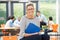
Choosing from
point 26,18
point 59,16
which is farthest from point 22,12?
point 26,18

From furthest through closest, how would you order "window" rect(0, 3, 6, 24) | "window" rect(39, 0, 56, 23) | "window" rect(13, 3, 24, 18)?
1. "window" rect(13, 3, 24, 18)
2. "window" rect(0, 3, 6, 24)
3. "window" rect(39, 0, 56, 23)

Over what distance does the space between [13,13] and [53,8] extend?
281 centimetres

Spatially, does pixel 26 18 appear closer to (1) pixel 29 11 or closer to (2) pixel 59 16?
(1) pixel 29 11

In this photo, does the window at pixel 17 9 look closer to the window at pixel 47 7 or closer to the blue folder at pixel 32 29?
the window at pixel 47 7

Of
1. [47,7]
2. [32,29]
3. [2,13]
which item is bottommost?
[2,13]

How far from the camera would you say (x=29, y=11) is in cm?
232

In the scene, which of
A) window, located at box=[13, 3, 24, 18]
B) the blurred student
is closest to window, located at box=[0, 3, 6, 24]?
window, located at box=[13, 3, 24, 18]

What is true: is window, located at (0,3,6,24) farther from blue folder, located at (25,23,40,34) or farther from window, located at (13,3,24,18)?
blue folder, located at (25,23,40,34)

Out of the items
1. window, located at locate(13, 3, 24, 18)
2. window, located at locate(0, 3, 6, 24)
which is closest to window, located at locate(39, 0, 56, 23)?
window, located at locate(13, 3, 24, 18)

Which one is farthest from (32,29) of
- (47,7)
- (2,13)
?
(2,13)

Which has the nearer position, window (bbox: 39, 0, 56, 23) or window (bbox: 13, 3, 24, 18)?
window (bbox: 39, 0, 56, 23)

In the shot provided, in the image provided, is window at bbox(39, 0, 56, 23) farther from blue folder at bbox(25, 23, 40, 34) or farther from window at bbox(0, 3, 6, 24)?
blue folder at bbox(25, 23, 40, 34)

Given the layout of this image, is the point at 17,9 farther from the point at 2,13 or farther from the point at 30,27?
the point at 30,27

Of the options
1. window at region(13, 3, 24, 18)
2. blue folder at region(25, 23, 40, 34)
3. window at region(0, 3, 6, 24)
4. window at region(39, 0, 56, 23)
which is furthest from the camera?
window at region(13, 3, 24, 18)
